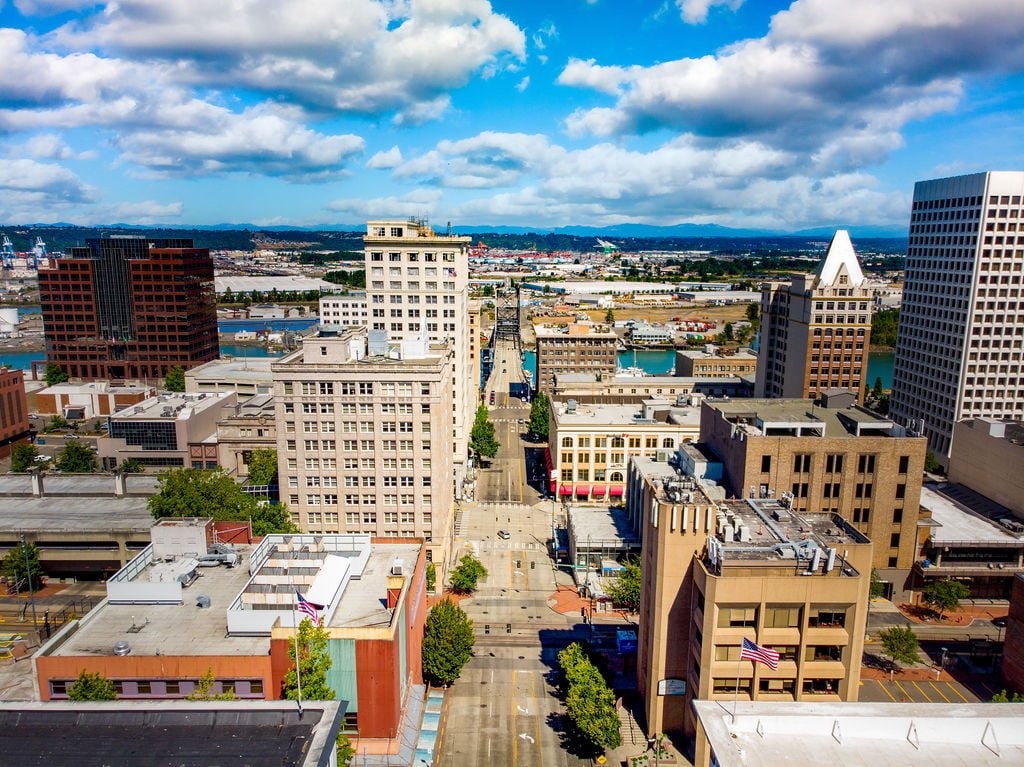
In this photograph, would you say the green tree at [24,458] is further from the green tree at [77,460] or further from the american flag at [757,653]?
the american flag at [757,653]

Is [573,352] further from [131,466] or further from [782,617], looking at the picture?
[782,617]

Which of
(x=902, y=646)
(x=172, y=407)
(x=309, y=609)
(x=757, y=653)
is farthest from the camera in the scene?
(x=172, y=407)

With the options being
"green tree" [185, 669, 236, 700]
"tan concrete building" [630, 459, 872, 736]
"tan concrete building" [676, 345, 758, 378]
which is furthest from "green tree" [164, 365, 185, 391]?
"tan concrete building" [630, 459, 872, 736]

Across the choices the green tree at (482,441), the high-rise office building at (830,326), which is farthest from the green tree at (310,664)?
the high-rise office building at (830,326)

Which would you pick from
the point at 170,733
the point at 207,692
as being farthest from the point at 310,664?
the point at 170,733

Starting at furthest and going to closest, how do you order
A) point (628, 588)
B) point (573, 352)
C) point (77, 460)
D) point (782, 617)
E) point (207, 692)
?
point (573, 352) → point (77, 460) → point (628, 588) → point (782, 617) → point (207, 692)
